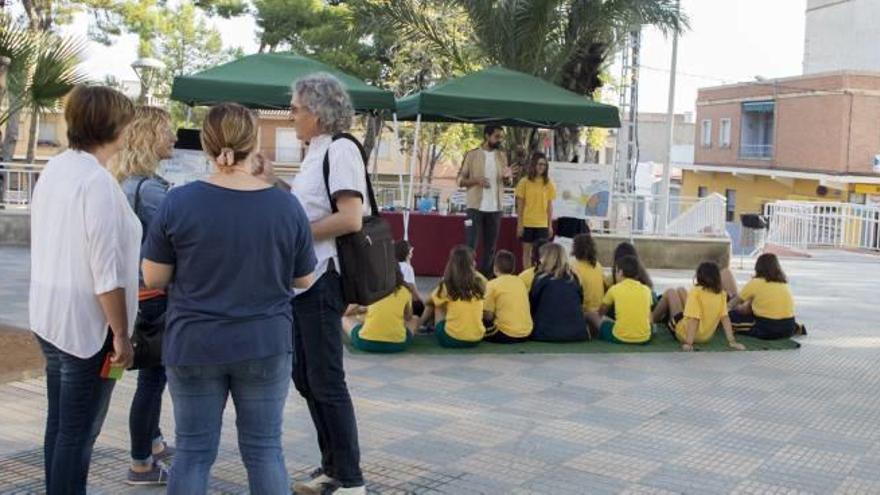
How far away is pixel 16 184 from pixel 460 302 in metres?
10.2

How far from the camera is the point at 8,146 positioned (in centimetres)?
1980

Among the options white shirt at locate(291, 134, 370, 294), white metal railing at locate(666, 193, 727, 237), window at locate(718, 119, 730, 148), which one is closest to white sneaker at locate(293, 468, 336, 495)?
white shirt at locate(291, 134, 370, 294)

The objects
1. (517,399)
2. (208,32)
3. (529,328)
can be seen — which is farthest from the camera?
(208,32)

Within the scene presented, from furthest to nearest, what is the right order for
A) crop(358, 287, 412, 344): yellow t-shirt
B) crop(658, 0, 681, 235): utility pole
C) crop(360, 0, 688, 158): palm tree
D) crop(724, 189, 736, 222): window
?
crop(724, 189, 736, 222): window → crop(658, 0, 681, 235): utility pole → crop(360, 0, 688, 158): palm tree → crop(358, 287, 412, 344): yellow t-shirt

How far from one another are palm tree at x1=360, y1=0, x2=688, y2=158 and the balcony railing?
30.8m

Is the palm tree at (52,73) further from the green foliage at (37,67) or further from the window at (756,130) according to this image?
the window at (756,130)

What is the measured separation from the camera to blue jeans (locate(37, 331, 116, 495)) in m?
3.41

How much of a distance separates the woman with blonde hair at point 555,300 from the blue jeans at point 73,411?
16.8 feet

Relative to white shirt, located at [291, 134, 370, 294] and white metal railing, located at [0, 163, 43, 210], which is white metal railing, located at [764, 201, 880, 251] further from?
white shirt, located at [291, 134, 370, 294]

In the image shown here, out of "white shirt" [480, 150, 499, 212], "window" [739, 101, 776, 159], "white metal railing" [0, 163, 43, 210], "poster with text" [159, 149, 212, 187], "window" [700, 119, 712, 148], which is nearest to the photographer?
"poster with text" [159, 149, 212, 187]

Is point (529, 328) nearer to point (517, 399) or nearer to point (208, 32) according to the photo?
point (517, 399)

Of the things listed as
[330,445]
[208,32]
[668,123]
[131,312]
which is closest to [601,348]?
[330,445]

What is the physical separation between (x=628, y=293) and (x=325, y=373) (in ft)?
15.5

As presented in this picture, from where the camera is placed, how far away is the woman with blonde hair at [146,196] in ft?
12.9
